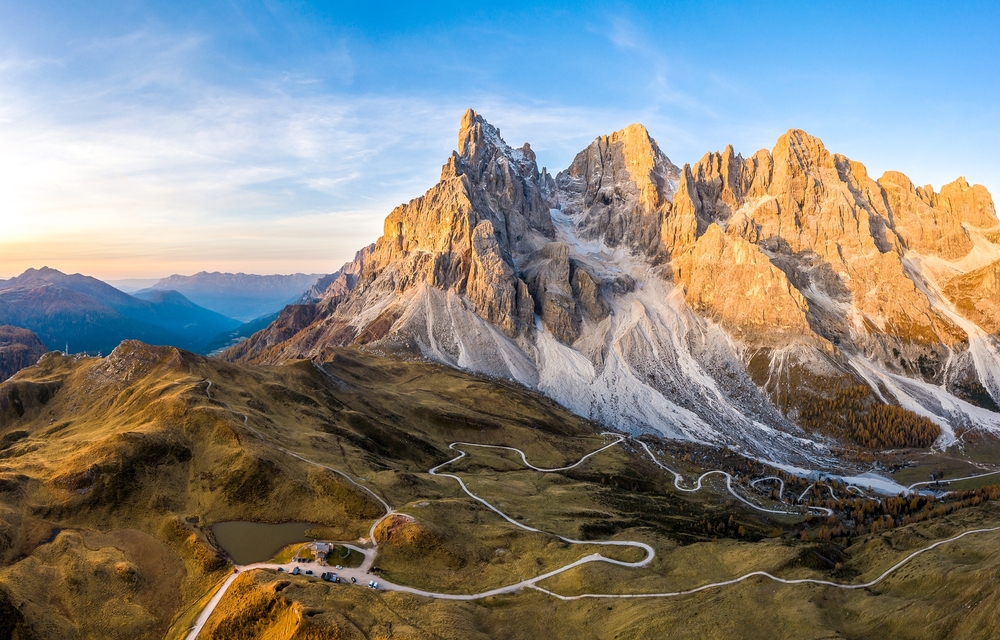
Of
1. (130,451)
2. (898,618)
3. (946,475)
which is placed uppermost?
(130,451)

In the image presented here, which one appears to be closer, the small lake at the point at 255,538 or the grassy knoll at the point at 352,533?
the grassy knoll at the point at 352,533

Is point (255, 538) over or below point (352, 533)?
over

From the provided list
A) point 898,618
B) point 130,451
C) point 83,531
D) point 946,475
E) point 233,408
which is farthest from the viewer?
point 946,475

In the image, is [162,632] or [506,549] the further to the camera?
[506,549]

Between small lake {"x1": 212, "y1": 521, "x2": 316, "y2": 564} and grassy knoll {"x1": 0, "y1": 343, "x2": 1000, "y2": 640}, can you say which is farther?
small lake {"x1": 212, "y1": 521, "x2": 316, "y2": 564}

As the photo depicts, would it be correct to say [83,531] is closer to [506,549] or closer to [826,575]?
[506,549]

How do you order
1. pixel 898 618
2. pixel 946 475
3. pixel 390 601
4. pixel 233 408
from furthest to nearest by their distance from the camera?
pixel 946 475 → pixel 233 408 → pixel 390 601 → pixel 898 618

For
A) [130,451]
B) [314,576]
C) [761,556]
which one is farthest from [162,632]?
[761,556]

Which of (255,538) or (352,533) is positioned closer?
(255,538)
